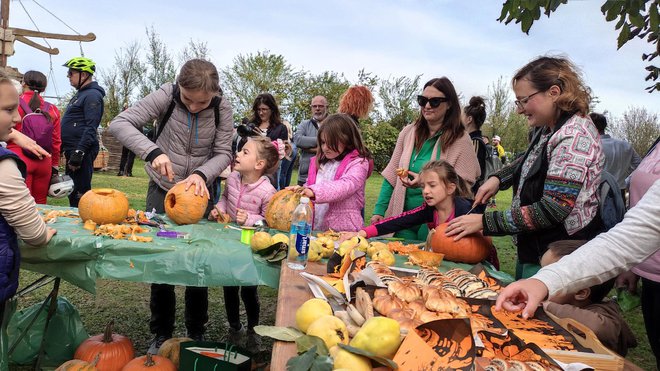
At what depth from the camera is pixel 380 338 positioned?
1193 millimetres

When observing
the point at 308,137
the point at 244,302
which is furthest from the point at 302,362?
the point at 308,137

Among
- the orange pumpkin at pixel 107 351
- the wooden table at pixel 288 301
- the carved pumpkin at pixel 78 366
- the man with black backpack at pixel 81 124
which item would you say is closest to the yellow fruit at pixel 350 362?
the wooden table at pixel 288 301

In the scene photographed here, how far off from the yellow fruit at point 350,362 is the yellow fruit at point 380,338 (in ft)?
0.12

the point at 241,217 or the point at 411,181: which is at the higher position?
the point at 411,181

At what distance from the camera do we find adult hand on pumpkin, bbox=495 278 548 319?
149 cm

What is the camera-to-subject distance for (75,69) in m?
6.12

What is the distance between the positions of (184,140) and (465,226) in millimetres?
2065

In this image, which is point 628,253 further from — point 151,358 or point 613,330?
point 151,358

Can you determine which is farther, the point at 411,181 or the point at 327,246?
the point at 411,181

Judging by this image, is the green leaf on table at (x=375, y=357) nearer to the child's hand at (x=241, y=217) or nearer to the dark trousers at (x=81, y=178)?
the child's hand at (x=241, y=217)

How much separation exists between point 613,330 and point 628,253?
47 centimetres

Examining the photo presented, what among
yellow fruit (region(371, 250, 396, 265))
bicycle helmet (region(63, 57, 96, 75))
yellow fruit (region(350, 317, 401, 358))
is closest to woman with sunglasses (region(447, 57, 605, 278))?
yellow fruit (region(371, 250, 396, 265))

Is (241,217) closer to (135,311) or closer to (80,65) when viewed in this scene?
(135,311)

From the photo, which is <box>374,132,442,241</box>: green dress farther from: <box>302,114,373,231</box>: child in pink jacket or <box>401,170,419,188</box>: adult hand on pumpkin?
<box>302,114,373,231</box>: child in pink jacket
